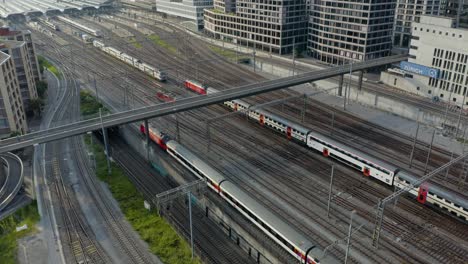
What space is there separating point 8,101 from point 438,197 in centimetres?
6814

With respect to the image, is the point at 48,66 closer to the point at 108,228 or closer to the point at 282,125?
the point at 282,125

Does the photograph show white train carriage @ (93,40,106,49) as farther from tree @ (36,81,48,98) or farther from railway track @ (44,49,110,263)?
railway track @ (44,49,110,263)

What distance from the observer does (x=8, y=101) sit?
212 feet

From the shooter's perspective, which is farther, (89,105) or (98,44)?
(98,44)

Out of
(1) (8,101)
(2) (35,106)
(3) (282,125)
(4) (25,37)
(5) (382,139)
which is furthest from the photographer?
(4) (25,37)

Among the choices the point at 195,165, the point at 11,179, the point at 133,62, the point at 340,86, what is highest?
the point at 133,62

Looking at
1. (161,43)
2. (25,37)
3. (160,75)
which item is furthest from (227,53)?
(25,37)

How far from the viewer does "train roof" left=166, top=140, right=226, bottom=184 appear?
165 feet

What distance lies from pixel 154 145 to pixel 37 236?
84.2 ft

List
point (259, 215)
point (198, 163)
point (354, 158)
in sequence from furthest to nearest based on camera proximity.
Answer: point (354, 158) → point (198, 163) → point (259, 215)

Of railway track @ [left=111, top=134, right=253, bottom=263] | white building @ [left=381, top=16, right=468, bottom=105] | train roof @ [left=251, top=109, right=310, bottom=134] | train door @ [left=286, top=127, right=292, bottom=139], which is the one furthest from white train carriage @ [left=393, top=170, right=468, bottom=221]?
white building @ [left=381, top=16, right=468, bottom=105]

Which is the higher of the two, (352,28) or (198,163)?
(352,28)

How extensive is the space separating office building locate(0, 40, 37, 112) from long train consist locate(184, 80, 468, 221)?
45.4 metres

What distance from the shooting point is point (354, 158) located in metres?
57.2
